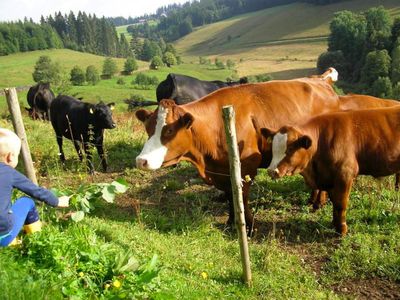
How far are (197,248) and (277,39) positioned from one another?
11737 centimetres

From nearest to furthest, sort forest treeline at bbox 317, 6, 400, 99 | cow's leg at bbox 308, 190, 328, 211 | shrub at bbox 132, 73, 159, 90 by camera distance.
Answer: cow's leg at bbox 308, 190, 328, 211 → forest treeline at bbox 317, 6, 400, 99 → shrub at bbox 132, 73, 159, 90

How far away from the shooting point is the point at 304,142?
538 cm

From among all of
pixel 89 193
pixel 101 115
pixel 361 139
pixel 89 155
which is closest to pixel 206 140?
pixel 89 193

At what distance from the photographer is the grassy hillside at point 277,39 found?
304 feet

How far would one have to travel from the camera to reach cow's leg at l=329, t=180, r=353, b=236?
5.58 metres

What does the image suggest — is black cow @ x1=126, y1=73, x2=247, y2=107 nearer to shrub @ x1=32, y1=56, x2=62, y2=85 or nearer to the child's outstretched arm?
the child's outstretched arm

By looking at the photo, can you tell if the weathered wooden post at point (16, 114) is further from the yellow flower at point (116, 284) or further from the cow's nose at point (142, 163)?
the yellow flower at point (116, 284)

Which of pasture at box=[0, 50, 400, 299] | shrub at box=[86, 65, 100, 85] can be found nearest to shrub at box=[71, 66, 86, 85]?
shrub at box=[86, 65, 100, 85]

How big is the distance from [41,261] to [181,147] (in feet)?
7.35

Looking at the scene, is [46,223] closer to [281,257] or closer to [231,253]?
[231,253]

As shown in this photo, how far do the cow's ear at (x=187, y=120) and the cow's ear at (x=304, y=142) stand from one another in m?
1.42

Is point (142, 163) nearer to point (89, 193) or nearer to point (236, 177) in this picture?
point (89, 193)

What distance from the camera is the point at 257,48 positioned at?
115375 millimetres

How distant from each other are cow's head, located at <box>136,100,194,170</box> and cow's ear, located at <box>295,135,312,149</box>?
1.43m
